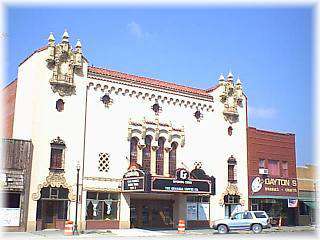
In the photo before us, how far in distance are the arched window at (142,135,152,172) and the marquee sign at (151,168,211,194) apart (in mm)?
3340

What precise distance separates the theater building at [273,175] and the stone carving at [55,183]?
18.0 meters

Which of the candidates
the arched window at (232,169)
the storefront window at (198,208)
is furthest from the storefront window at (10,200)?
the arched window at (232,169)

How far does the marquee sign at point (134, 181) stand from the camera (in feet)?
114

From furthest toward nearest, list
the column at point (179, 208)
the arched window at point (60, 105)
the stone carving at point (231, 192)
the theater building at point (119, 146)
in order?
the stone carving at point (231, 192) → the column at point (179, 208) → the arched window at point (60, 105) → the theater building at point (119, 146)

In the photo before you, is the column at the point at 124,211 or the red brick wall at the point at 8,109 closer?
the column at the point at 124,211

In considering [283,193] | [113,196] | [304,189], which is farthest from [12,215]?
[304,189]

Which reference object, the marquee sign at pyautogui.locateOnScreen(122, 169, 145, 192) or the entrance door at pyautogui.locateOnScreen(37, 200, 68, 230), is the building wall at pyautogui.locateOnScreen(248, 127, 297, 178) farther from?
the entrance door at pyautogui.locateOnScreen(37, 200, 68, 230)

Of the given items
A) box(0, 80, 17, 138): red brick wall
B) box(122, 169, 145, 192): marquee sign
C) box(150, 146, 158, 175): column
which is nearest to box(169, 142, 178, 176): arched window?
box(150, 146, 158, 175): column

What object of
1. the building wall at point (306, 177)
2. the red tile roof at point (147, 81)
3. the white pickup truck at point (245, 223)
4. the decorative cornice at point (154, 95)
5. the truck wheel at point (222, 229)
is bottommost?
the truck wheel at point (222, 229)

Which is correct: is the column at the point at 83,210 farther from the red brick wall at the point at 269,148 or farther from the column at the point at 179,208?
the red brick wall at the point at 269,148

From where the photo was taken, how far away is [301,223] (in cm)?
4728

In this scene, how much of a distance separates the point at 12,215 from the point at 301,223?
29131mm

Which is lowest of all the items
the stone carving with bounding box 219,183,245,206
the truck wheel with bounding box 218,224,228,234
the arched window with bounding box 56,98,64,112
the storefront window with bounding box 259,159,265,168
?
the truck wheel with bounding box 218,224,228,234

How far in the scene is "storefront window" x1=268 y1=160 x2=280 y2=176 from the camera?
46.2m
